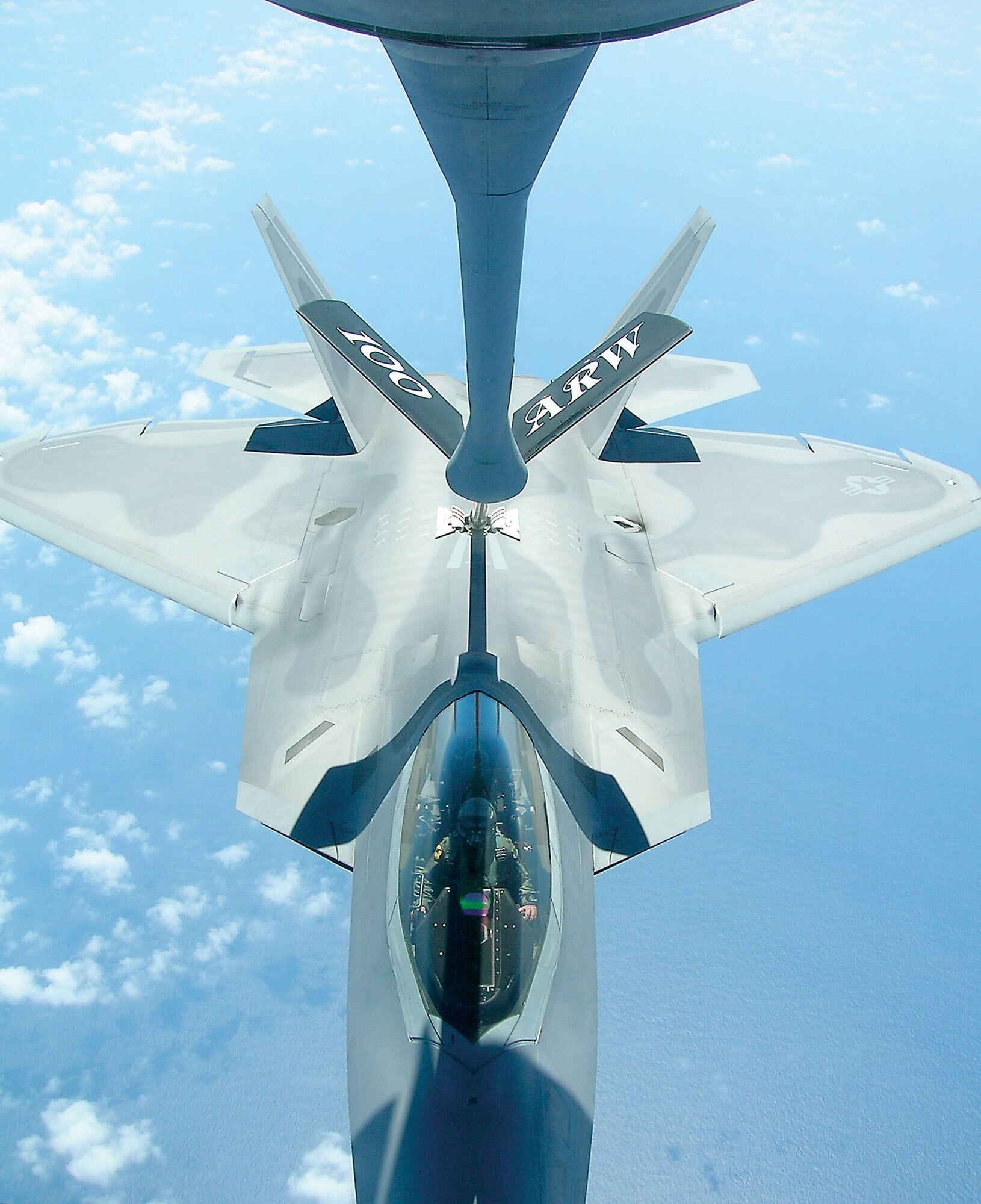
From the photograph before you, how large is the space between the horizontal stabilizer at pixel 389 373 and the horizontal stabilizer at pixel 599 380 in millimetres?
573

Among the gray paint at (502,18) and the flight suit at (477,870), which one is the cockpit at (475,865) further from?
the gray paint at (502,18)

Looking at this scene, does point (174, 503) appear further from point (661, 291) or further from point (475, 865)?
point (475, 865)

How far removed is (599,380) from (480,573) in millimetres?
2529

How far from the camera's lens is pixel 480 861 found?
6797mm

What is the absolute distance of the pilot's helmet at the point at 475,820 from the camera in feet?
22.6

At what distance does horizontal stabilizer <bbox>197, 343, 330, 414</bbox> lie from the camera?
535 inches

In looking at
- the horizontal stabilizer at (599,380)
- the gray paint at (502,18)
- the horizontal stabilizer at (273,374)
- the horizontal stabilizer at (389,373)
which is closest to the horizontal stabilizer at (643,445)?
the horizontal stabilizer at (273,374)

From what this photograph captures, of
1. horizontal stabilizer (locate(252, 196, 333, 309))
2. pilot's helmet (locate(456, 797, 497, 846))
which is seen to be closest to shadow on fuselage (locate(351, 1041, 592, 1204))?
pilot's helmet (locate(456, 797, 497, 846))

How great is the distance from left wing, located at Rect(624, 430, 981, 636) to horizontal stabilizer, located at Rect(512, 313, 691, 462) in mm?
4549

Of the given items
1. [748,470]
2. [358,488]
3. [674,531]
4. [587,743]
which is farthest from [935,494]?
[358,488]

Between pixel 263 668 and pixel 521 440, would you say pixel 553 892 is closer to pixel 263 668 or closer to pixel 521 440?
pixel 521 440

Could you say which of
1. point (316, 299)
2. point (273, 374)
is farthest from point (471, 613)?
point (273, 374)

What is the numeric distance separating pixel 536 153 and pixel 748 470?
32.9ft

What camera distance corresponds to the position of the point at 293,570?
37.6 feet
